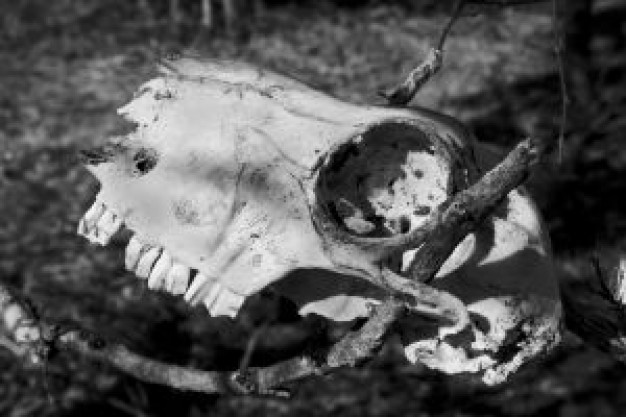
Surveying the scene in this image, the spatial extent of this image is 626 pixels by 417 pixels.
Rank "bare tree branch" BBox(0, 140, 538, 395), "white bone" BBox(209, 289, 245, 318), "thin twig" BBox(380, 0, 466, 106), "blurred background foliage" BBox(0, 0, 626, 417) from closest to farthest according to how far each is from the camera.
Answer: "bare tree branch" BBox(0, 140, 538, 395)
"white bone" BBox(209, 289, 245, 318)
"thin twig" BBox(380, 0, 466, 106)
"blurred background foliage" BBox(0, 0, 626, 417)

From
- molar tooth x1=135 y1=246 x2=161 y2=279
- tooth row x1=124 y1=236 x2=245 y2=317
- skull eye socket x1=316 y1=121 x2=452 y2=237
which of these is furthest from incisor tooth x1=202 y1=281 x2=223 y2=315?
skull eye socket x1=316 y1=121 x2=452 y2=237

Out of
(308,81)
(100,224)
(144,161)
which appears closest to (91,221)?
(100,224)

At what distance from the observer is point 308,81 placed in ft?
8.25

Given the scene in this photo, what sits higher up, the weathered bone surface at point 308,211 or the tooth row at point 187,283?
the weathered bone surface at point 308,211

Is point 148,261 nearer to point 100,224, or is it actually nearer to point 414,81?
point 100,224

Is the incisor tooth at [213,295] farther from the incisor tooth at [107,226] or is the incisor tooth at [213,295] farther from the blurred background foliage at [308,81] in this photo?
the blurred background foliage at [308,81]

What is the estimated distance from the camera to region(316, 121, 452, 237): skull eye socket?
1.54 m

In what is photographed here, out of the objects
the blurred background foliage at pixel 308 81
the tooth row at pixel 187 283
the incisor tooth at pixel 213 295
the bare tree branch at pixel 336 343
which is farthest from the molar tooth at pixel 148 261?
the blurred background foliage at pixel 308 81

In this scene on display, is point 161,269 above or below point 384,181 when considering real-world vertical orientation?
below

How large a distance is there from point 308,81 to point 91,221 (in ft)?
3.50

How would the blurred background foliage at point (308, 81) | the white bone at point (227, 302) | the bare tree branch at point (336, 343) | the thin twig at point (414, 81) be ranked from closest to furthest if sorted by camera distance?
the bare tree branch at point (336, 343) → the white bone at point (227, 302) → the thin twig at point (414, 81) → the blurred background foliage at point (308, 81)

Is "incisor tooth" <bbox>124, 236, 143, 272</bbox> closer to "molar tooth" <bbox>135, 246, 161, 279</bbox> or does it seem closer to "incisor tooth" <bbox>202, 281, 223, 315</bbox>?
"molar tooth" <bbox>135, 246, 161, 279</bbox>

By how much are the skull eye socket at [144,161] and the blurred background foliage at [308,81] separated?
0.53m

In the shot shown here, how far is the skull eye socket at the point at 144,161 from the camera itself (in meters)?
1.56
